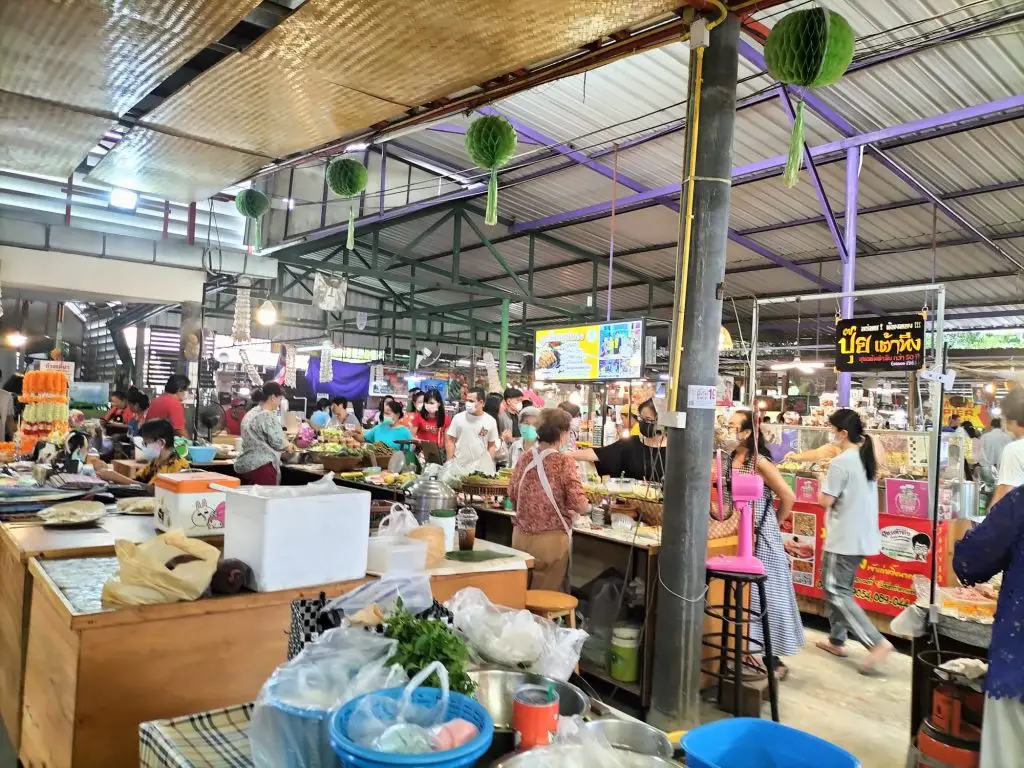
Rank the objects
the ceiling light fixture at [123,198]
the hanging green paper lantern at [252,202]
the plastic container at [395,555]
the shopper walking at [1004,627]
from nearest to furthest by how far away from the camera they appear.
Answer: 1. the shopper walking at [1004,627]
2. the plastic container at [395,555]
3. the hanging green paper lantern at [252,202]
4. the ceiling light fixture at [123,198]

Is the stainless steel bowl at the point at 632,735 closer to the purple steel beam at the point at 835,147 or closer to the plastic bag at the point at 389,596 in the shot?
the plastic bag at the point at 389,596

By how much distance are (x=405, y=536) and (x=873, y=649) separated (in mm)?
3940

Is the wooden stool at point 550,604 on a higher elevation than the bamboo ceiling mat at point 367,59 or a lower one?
lower

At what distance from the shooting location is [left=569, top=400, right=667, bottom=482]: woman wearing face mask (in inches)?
218

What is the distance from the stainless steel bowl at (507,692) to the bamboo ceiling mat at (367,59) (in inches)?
85.3

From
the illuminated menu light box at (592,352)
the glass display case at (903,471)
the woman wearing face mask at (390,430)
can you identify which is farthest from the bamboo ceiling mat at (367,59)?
the woman wearing face mask at (390,430)

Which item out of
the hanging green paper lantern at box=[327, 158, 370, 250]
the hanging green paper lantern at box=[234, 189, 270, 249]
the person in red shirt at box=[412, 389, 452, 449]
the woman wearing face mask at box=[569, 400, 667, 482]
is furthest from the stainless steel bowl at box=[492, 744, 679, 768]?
the person in red shirt at box=[412, 389, 452, 449]

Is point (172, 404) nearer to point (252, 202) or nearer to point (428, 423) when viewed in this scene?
point (252, 202)

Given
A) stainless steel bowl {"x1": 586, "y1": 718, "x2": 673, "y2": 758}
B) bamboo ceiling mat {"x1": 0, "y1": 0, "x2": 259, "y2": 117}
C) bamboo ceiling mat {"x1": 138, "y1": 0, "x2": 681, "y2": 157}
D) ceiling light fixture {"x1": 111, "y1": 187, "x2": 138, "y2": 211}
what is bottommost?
stainless steel bowl {"x1": 586, "y1": 718, "x2": 673, "y2": 758}

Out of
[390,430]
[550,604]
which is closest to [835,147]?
[390,430]

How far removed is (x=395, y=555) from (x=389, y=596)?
0.83 meters

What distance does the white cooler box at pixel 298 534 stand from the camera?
2201 mm

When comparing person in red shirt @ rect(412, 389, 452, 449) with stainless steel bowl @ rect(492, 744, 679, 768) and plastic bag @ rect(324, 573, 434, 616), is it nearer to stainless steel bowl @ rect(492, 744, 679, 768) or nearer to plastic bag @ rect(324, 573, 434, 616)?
plastic bag @ rect(324, 573, 434, 616)

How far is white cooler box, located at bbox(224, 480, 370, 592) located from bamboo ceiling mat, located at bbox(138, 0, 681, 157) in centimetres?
172
